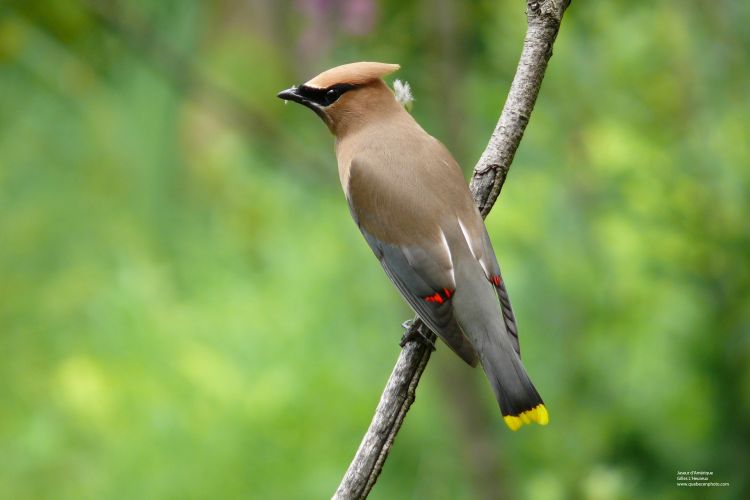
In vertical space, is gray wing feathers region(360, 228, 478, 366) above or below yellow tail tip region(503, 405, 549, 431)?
above

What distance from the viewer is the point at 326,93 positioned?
338 centimetres

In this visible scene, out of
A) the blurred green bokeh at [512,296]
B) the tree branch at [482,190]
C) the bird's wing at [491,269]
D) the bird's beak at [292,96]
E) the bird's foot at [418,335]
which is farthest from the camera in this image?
the blurred green bokeh at [512,296]

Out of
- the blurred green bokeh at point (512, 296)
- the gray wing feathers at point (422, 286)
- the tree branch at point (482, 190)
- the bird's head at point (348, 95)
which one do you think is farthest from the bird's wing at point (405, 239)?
the blurred green bokeh at point (512, 296)

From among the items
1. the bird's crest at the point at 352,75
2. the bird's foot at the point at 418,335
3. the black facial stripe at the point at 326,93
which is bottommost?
the bird's foot at the point at 418,335

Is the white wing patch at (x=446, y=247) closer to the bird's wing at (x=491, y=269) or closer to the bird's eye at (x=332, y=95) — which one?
the bird's wing at (x=491, y=269)

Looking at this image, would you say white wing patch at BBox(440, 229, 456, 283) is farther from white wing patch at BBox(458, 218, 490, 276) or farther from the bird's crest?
the bird's crest

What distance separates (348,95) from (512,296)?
132 cm

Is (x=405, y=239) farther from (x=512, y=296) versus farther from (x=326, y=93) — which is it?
(x=512, y=296)

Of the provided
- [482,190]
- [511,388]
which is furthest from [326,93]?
[511,388]

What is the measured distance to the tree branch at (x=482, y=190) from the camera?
7.84ft

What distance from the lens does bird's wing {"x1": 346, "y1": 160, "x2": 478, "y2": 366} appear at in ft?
9.96

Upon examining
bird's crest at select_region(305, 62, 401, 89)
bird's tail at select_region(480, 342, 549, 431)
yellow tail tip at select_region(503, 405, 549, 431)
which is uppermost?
bird's crest at select_region(305, 62, 401, 89)

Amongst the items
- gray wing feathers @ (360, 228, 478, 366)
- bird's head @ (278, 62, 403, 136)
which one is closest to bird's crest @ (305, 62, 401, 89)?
bird's head @ (278, 62, 403, 136)

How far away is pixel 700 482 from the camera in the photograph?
3977 millimetres
